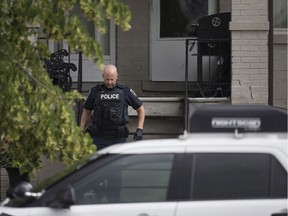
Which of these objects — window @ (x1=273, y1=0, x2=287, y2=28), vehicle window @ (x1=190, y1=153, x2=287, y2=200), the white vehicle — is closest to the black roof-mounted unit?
the white vehicle

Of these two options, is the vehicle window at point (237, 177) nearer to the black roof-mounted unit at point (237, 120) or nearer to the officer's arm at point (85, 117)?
the black roof-mounted unit at point (237, 120)

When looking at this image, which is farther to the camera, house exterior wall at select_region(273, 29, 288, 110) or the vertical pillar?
house exterior wall at select_region(273, 29, 288, 110)

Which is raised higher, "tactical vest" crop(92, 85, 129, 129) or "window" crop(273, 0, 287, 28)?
"window" crop(273, 0, 287, 28)

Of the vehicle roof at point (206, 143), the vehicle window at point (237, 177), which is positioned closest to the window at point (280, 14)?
the vehicle roof at point (206, 143)

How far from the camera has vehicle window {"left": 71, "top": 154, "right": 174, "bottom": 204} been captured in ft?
18.6

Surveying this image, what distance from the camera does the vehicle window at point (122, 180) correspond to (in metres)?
5.67

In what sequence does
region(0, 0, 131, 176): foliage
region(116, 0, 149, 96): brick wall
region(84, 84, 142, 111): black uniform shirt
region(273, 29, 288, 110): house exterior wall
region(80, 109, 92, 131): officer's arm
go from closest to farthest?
region(0, 0, 131, 176): foliage < region(84, 84, 142, 111): black uniform shirt < region(80, 109, 92, 131): officer's arm < region(273, 29, 288, 110): house exterior wall < region(116, 0, 149, 96): brick wall

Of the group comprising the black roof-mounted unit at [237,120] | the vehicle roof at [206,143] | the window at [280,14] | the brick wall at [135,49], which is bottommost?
the vehicle roof at [206,143]

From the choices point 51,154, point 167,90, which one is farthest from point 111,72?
Answer: point 167,90

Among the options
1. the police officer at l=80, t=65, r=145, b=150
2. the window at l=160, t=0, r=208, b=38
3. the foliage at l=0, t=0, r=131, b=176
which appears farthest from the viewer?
the window at l=160, t=0, r=208, b=38

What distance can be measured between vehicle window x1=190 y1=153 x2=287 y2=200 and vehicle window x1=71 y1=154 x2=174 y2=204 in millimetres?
227

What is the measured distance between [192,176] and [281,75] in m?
5.84

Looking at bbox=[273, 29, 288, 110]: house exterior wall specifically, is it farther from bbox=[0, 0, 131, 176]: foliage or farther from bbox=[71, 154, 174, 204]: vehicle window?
bbox=[71, 154, 174, 204]: vehicle window

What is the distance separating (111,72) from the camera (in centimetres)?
898
